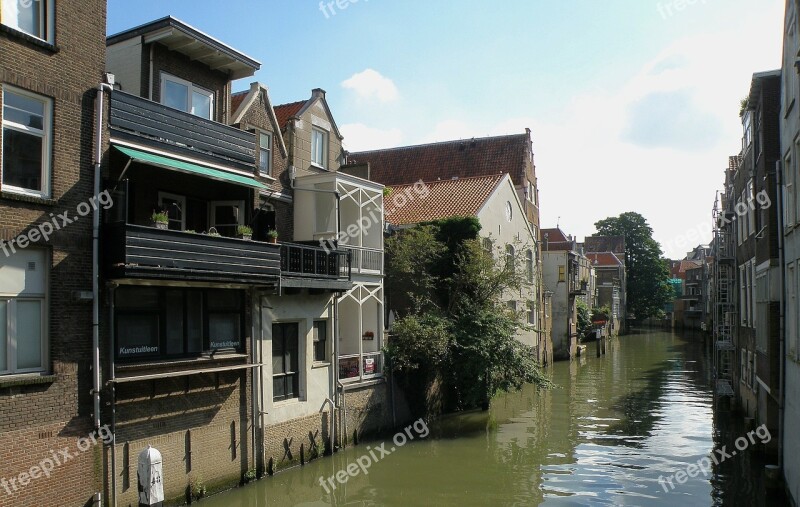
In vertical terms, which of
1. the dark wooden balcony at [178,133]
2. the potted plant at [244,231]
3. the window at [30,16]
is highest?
the window at [30,16]

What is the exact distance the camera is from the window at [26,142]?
471 inches

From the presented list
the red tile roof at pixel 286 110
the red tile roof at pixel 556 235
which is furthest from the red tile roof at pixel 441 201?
the red tile roof at pixel 556 235

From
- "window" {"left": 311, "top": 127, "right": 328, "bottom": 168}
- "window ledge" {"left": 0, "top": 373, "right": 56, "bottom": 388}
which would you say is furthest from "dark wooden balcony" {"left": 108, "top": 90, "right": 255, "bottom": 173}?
"window ledge" {"left": 0, "top": 373, "right": 56, "bottom": 388}

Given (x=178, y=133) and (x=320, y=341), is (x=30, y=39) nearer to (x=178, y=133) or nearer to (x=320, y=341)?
(x=178, y=133)

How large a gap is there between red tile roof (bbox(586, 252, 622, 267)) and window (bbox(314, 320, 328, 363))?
72345mm

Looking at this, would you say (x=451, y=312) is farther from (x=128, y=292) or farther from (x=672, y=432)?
(x=128, y=292)

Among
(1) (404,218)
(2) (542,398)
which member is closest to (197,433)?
(1) (404,218)

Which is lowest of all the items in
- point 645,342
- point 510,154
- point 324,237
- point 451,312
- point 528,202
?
point 645,342

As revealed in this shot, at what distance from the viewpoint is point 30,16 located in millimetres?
12359

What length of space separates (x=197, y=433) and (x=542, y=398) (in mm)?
20150

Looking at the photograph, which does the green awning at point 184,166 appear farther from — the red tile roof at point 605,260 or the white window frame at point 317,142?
the red tile roof at point 605,260

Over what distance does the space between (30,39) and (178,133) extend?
352cm

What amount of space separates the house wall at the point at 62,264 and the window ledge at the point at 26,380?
0.02 meters

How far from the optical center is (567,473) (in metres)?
18.6
